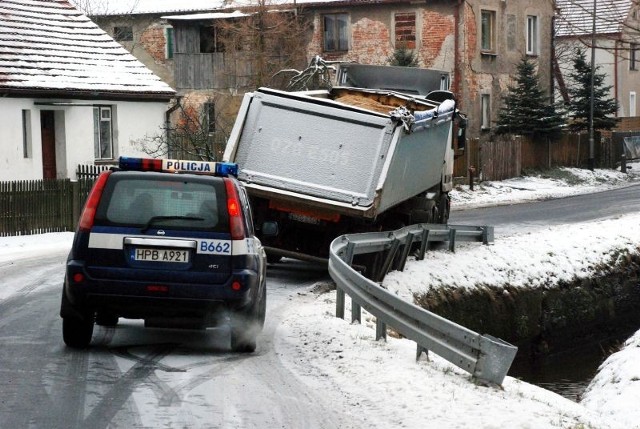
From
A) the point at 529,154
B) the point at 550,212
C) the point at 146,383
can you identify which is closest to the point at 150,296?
the point at 146,383

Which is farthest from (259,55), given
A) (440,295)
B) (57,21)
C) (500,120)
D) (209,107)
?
(440,295)

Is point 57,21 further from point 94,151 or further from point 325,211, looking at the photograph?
point 325,211

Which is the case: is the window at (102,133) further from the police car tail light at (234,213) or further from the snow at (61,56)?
the police car tail light at (234,213)

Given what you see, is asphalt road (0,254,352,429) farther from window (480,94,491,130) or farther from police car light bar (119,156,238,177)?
window (480,94,491,130)

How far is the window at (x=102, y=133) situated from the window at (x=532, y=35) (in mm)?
25031

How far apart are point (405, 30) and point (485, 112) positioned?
4794 mm

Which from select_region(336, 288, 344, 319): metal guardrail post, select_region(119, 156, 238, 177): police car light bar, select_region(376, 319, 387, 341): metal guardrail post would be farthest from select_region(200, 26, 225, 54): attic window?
select_region(119, 156, 238, 177): police car light bar

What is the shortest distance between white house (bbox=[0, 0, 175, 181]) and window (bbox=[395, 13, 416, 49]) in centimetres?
1510

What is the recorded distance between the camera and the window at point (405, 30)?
48469 mm

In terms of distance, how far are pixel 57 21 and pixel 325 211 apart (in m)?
19.9

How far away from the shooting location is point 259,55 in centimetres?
4862

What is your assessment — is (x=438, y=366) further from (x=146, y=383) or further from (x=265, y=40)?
(x=265, y=40)

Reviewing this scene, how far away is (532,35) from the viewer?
178ft

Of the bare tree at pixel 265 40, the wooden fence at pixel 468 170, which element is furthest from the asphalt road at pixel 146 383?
the bare tree at pixel 265 40
